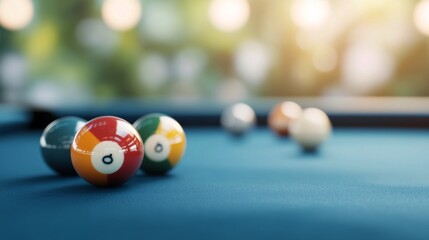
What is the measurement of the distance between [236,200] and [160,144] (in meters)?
0.67

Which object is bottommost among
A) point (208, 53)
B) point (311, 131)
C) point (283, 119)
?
point (311, 131)

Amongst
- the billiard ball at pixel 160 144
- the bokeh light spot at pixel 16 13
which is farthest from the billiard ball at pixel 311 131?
the bokeh light spot at pixel 16 13

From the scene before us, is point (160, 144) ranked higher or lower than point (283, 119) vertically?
lower

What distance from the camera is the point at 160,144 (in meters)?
2.38

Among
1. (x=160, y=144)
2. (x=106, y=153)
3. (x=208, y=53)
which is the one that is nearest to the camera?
(x=106, y=153)

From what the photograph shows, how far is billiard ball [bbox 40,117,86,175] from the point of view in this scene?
2.41 metres

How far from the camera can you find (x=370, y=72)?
879 centimetres

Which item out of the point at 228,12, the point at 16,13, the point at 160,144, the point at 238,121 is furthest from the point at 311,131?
the point at 16,13

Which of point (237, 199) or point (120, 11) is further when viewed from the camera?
point (120, 11)

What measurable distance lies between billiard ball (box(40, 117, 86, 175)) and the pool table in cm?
7

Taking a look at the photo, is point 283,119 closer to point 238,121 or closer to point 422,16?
point 238,121

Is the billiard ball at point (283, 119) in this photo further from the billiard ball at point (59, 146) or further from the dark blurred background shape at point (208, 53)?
the dark blurred background shape at point (208, 53)

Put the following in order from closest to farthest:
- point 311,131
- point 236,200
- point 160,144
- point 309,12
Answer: point 236,200
point 160,144
point 311,131
point 309,12

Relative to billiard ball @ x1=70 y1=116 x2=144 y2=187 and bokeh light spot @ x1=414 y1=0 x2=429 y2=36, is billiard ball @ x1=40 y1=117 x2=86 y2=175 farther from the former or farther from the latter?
bokeh light spot @ x1=414 y1=0 x2=429 y2=36
